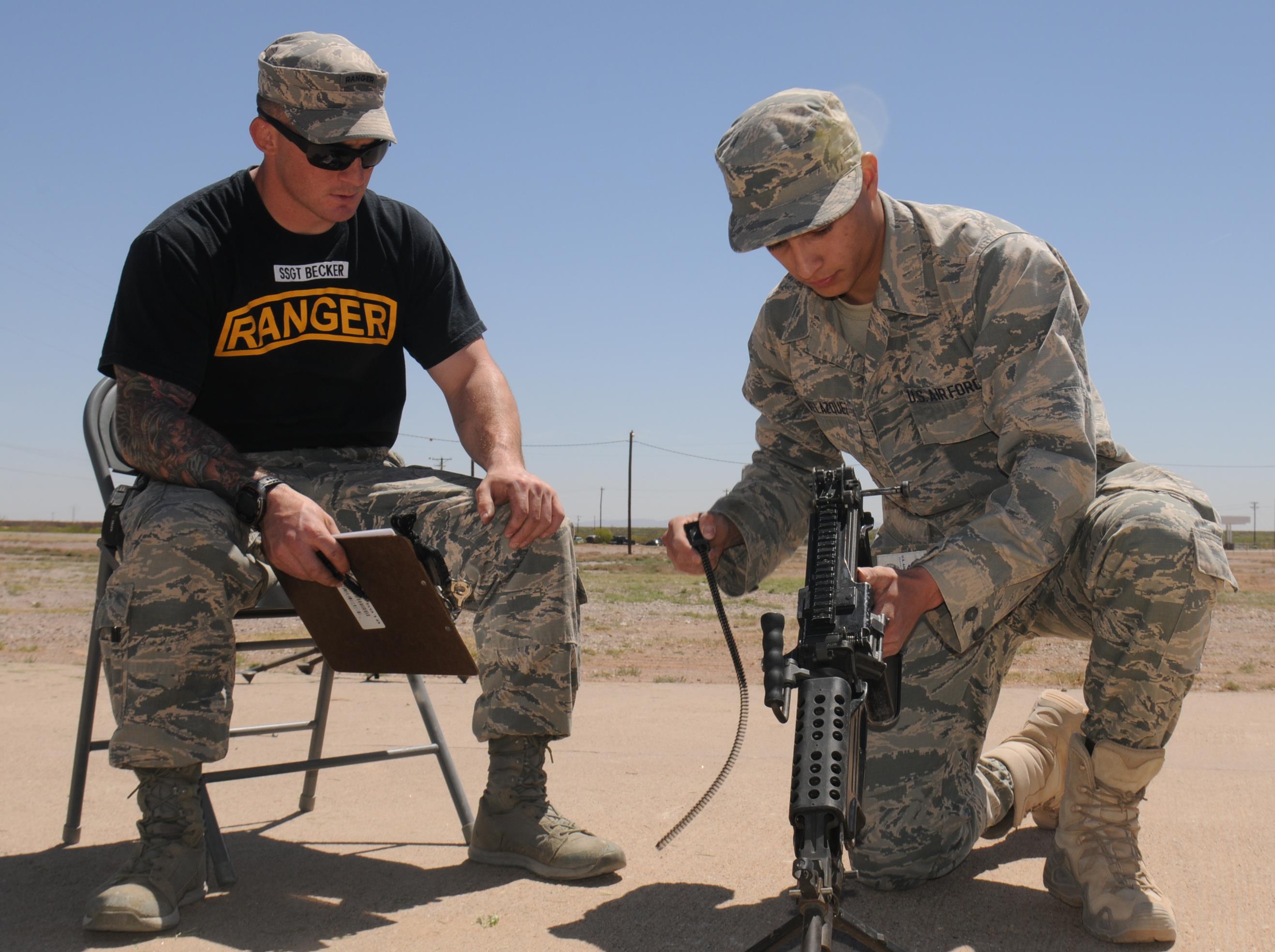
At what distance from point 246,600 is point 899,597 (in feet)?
5.46

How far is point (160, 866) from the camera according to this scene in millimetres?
2518

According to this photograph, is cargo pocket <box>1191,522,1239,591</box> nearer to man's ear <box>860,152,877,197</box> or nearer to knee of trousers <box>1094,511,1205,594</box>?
knee of trousers <box>1094,511,1205,594</box>

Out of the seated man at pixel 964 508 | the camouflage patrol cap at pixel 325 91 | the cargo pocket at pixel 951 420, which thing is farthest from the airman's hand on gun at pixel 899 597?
the camouflage patrol cap at pixel 325 91

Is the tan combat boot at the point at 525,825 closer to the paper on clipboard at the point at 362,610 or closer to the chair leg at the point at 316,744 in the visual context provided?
the paper on clipboard at the point at 362,610

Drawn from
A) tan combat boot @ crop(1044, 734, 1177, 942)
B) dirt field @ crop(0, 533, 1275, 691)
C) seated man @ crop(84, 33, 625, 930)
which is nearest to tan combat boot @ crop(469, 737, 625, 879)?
seated man @ crop(84, 33, 625, 930)

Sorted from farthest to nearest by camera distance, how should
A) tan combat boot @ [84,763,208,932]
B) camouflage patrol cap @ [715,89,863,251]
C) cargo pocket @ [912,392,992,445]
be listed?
cargo pocket @ [912,392,992,445]
camouflage patrol cap @ [715,89,863,251]
tan combat boot @ [84,763,208,932]

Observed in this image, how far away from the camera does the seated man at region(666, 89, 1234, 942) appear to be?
2.52m

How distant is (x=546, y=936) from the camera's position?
242cm

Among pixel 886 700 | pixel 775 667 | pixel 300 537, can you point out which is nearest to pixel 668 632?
pixel 300 537

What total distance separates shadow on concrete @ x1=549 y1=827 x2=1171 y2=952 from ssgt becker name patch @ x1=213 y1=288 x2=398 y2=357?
1842 millimetres

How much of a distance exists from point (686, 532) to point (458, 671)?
71 cm

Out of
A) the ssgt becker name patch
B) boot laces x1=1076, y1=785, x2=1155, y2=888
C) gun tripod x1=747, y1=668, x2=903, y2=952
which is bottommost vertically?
boot laces x1=1076, y1=785, x2=1155, y2=888

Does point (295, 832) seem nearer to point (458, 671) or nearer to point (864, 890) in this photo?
point (458, 671)

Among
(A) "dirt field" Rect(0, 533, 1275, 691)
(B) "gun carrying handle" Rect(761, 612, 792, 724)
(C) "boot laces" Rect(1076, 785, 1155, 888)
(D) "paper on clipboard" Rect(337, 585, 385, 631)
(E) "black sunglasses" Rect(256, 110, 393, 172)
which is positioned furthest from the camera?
(A) "dirt field" Rect(0, 533, 1275, 691)
